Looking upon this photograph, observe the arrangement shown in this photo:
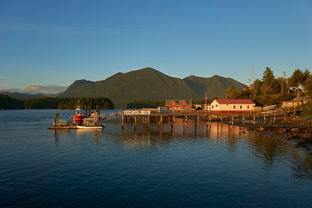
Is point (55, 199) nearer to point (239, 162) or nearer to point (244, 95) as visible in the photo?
point (239, 162)

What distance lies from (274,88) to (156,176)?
128 m

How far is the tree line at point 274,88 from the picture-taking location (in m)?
113

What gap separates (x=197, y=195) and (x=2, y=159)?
1096 inches

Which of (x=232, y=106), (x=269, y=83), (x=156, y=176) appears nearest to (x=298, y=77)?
(x=269, y=83)

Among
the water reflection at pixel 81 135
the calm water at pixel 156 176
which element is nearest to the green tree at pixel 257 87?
the water reflection at pixel 81 135

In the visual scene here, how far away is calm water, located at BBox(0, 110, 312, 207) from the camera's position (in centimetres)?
1998

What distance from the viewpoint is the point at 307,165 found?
96.8ft

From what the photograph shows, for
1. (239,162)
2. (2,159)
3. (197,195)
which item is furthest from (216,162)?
(2,159)

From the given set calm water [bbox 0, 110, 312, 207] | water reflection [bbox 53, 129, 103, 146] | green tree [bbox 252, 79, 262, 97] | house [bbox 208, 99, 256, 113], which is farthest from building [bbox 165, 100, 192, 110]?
calm water [bbox 0, 110, 312, 207]

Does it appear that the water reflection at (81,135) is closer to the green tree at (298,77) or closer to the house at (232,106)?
the house at (232,106)

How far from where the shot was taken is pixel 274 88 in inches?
5325

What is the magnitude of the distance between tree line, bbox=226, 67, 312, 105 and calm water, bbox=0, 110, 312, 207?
79904mm

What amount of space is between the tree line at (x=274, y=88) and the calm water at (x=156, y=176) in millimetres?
79904

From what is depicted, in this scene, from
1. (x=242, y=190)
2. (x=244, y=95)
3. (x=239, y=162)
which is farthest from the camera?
(x=244, y=95)
